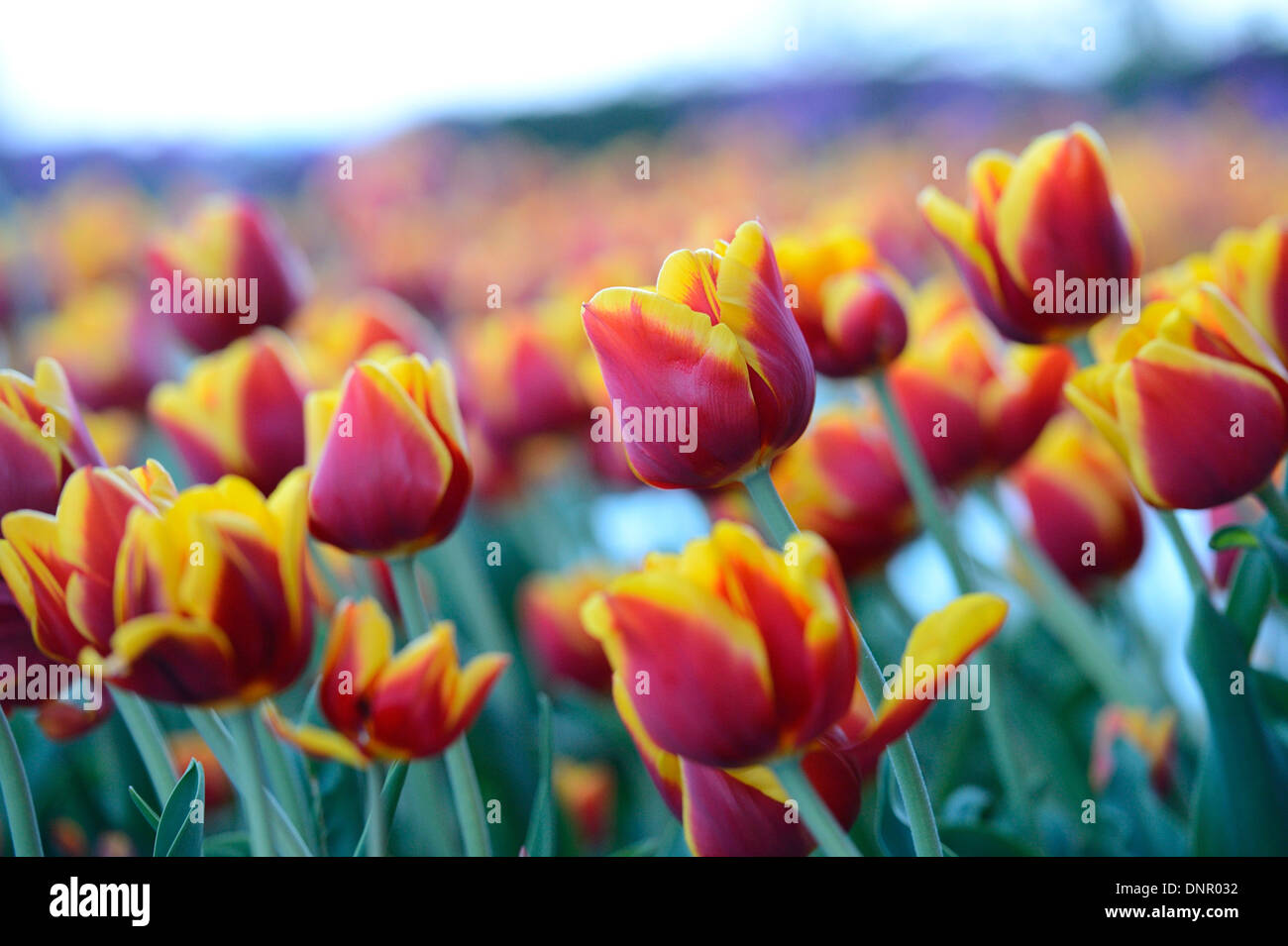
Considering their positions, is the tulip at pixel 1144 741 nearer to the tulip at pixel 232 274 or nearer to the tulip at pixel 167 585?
the tulip at pixel 167 585

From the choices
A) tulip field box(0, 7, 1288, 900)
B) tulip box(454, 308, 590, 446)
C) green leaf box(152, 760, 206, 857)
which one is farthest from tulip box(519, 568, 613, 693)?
green leaf box(152, 760, 206, 857)

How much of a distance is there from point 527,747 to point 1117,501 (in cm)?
38

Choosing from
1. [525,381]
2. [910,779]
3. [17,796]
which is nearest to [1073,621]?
[910,779]

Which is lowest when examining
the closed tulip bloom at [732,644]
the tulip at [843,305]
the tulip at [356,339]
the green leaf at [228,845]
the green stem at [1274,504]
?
the green leaf at [228,845]

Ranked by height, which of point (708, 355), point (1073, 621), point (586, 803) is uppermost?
point (708, 355)

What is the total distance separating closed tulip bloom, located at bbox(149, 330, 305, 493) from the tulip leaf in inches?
16.6

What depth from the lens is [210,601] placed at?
0.35 metres

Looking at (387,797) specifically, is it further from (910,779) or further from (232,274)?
(232,274)

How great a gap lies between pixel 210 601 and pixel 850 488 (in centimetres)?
34

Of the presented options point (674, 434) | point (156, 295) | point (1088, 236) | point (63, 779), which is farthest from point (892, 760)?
point (156, 295)

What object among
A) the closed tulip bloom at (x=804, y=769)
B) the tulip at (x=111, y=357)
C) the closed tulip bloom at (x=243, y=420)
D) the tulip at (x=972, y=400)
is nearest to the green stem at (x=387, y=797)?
the closed tulip bloom at (x=804, y=769)

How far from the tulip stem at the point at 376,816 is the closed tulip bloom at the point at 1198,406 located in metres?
Answer: 0.29

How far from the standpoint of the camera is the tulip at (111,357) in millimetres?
907
